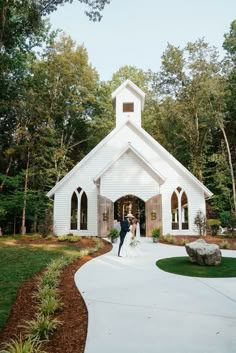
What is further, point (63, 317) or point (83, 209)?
point (83, 209)

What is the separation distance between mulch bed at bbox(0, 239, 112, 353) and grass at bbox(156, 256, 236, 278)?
120 inches

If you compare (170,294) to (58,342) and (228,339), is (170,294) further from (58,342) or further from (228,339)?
(58,342)

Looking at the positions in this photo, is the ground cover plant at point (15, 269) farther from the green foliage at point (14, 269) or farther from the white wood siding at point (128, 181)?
the white wood siding at point (128, 181)

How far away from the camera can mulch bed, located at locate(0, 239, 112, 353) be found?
3.84m

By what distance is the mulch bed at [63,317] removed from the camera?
384 centimetres

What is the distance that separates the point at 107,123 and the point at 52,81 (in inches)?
284

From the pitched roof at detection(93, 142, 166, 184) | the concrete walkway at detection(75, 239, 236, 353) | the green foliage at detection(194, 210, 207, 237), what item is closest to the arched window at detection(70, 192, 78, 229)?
the pitched roof at detection(93, 142, 166, 184)

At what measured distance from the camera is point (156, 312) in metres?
4.73

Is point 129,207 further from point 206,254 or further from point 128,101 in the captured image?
point 206,254

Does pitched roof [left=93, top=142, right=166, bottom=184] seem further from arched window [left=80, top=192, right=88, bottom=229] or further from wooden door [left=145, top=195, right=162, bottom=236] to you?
arched window [left=80, top=192, right=88, bottom=229]

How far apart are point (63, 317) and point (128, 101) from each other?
18.7 m

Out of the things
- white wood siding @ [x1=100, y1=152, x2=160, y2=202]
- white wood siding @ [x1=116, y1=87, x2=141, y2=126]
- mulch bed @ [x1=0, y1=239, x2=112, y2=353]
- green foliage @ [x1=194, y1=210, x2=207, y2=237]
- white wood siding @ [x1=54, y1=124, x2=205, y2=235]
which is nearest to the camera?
mulch bed @ [x1=0, y1=239, x2=112, y2=353]

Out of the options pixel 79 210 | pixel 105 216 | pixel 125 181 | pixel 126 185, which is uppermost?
pixel 125 181

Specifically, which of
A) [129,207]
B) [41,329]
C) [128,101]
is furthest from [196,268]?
[128,101]
